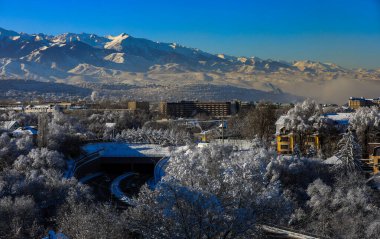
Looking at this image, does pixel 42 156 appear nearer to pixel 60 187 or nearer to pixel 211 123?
pixel 60 187

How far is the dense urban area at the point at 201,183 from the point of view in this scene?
13195mm

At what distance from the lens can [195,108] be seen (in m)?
100

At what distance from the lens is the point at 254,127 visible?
41.6m

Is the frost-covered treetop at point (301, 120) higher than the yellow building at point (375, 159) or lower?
higher

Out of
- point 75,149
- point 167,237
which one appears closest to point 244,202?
point 167,237

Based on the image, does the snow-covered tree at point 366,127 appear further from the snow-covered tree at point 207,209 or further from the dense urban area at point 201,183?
the snow-covered tree at point 207,209

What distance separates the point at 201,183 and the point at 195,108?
85.4 metres

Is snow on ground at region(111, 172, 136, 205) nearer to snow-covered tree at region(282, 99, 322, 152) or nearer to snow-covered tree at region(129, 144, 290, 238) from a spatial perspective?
snow-covered tree at region(282, 99, 322, 152)

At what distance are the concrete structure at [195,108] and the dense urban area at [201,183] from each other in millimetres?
43464

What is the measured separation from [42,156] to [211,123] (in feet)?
135

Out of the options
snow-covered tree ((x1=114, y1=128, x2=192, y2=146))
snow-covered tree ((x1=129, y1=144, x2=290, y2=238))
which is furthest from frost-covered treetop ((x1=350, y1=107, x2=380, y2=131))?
snow-covered tree ((x1=129, y1=144, x2=290, y2=238))

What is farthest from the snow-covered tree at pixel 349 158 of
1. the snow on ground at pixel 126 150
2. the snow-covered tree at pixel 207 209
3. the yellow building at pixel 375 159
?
the snow on ground at pixel 126 150

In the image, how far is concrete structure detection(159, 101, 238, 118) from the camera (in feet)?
313

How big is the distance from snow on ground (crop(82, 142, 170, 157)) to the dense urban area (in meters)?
0.08
